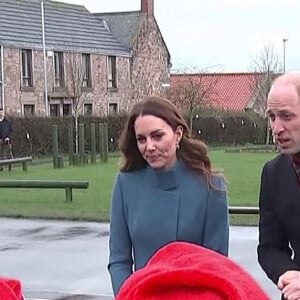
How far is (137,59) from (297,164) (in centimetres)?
4587

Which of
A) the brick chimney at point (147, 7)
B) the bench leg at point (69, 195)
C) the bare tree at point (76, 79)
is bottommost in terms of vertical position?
the bench leg at point (69, 195)

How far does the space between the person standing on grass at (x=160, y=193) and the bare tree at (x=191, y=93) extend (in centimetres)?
3522

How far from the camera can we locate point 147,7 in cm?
4844

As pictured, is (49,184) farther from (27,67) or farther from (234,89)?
(234,89)

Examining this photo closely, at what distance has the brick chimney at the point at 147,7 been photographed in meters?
48.4

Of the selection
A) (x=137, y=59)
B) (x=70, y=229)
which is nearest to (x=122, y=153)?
(x=70, y=229)

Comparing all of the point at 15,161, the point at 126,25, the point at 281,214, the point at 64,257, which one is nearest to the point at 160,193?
the point at 281,214

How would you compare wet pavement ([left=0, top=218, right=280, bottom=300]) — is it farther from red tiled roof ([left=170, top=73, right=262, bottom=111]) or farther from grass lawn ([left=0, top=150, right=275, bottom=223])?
red tiled roof ([left=170, top=73, right=262, bottom=111])

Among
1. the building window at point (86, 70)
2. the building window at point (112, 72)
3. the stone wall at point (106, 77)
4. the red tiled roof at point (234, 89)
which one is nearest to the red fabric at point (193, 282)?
the stone wall at point (106, 77)

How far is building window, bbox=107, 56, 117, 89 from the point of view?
4591 centimetres

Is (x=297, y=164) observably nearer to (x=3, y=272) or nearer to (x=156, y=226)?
(x=156, y=226)

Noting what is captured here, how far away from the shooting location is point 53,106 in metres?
41.2

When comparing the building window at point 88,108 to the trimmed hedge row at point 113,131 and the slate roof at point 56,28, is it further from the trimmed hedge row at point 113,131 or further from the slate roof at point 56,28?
the trimmed hedge row at point 113,131

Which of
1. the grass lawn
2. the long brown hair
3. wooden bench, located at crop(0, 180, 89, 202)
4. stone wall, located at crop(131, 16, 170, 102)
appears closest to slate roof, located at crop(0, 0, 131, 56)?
stone wall, located at crop(131, 16, 170, 102)
